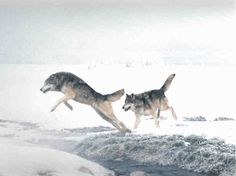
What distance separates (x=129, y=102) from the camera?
11.5ft

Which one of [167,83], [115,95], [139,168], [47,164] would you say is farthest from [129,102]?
[47,164]

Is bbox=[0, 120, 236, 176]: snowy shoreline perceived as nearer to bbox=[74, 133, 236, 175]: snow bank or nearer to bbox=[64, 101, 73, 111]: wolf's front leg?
bbox=[74, 133, 236, 175]: snow bank

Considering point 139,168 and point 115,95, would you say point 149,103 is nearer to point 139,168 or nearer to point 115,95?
point 115,95

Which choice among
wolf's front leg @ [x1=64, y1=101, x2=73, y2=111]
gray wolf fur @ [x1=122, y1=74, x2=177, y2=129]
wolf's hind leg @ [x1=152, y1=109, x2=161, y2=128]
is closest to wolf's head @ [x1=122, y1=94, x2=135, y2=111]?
gray wolf fur @ [x1=122, y1=74, x2=177, y2=129]

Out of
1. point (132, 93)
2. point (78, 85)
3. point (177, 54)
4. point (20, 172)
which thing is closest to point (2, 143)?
point (20, 172)

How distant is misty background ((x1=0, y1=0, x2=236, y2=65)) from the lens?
3508 millimetres

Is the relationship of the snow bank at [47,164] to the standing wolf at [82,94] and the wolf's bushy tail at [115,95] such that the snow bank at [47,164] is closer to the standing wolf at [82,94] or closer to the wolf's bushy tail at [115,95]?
the standing wolf at [82,94]

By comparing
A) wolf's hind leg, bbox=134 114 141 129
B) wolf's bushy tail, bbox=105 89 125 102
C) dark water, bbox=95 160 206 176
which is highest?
wolf's bushy tail, bbox=105 89 125 102

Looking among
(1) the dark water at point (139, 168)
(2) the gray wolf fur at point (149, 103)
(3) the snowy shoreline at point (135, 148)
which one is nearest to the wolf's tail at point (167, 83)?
(2) the gray wolf fur at point (149, 103)

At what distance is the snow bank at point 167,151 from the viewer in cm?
345

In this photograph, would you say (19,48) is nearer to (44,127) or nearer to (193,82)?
(44,127)

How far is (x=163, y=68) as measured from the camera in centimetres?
351

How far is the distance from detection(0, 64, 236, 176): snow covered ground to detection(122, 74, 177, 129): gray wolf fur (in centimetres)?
2

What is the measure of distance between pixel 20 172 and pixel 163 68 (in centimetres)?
87
